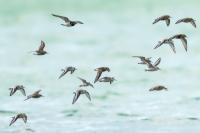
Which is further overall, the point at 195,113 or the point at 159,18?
the point at 195,113

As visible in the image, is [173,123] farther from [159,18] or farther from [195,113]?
[159,18]

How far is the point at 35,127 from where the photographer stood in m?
71.9

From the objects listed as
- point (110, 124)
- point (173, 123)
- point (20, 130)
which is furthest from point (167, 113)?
point (20, 130)

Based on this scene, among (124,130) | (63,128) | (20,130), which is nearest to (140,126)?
(124,130)

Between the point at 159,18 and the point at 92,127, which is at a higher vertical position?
the point at 159,18

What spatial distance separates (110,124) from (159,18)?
107 ft

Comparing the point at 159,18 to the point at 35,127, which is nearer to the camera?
the point at 159,18

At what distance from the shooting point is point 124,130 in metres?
73.2

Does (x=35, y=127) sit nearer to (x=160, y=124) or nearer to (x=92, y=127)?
(x=92, y=127)

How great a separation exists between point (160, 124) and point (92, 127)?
746 cm

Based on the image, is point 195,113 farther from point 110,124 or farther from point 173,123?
point 110,124

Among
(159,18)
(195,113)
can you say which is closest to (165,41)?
(159,18)

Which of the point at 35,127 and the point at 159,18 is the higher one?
the point at 159,18

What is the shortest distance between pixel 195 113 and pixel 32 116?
1750cm
